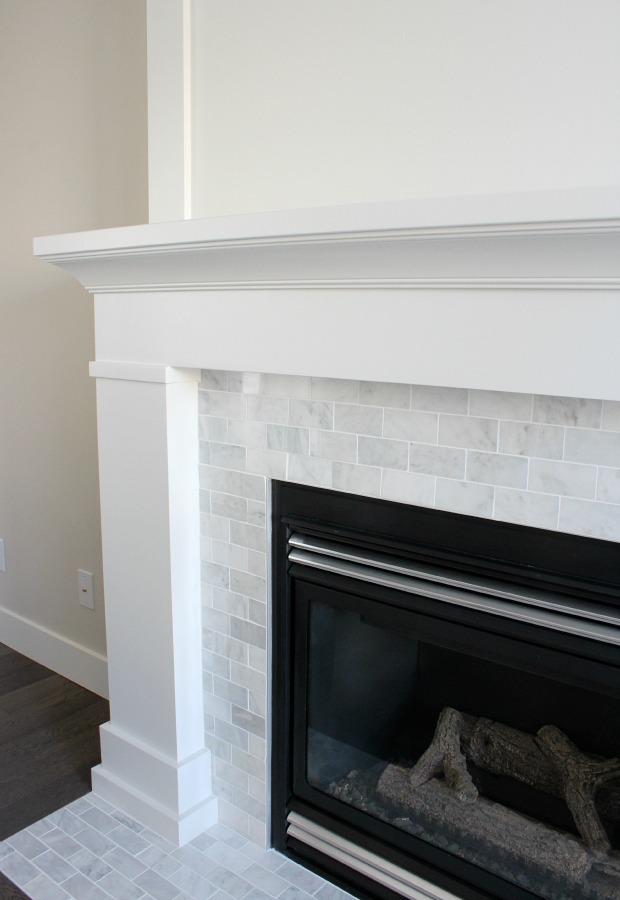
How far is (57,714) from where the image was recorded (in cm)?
219

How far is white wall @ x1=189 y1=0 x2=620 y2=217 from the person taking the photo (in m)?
1.11

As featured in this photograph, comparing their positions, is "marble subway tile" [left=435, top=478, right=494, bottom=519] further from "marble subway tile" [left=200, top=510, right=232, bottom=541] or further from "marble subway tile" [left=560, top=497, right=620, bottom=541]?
"marble subway tile" [left=200, top=510, right=232, bottom=541]

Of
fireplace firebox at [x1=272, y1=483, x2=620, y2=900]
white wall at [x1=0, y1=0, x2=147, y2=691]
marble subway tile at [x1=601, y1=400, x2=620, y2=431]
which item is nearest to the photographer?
marble subway tile at [x1=601, y1=400, x2=620, y2=431]

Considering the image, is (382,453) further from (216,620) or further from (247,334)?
(216,620)

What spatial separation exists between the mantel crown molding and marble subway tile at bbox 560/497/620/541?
0.32 metres

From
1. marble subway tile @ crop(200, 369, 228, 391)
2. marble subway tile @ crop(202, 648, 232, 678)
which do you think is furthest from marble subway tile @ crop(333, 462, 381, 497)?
marble subway tile @ crop(202, 648, 232, 678)

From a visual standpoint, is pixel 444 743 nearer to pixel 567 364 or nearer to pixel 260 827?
pixel 260 827

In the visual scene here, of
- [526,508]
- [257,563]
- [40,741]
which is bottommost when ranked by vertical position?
[40,741]

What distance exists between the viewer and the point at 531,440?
44.5 inches

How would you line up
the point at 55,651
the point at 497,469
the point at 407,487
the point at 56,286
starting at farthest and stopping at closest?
the point at 55,651, the point at 56,286, the point at 407,487, the point at 497,469

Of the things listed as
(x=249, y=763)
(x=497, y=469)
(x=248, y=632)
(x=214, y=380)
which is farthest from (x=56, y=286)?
(x=497, y=469)

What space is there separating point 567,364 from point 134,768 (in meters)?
1.39

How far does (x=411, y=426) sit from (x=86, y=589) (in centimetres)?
144

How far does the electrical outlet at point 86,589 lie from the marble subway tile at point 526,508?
4.92 ft
